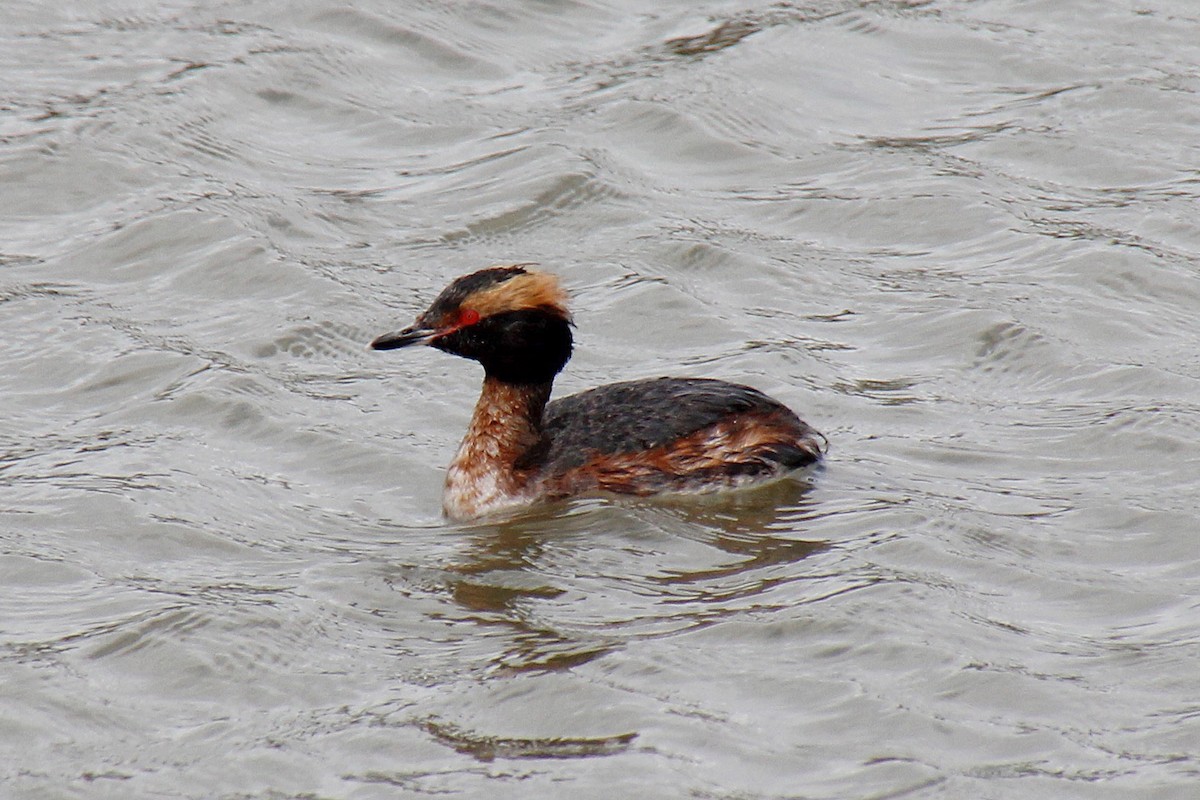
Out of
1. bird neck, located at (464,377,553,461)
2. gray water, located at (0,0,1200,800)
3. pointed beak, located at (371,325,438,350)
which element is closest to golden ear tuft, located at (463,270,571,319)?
pointed beak, located at (371,325,438,350)

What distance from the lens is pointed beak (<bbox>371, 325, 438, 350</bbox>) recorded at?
28.6 feet

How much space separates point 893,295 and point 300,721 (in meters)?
5.03

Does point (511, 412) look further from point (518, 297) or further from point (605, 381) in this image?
point (605, 381)

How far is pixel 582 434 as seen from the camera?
8867 millimetres

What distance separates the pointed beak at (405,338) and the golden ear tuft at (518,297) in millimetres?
208

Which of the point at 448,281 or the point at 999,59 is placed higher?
the point at 999,59

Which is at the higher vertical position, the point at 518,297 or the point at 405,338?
the point at 518,297

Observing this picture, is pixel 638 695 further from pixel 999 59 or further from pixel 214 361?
pixel 999 59

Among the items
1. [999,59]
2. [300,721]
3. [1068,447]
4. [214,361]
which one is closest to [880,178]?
[999,59]

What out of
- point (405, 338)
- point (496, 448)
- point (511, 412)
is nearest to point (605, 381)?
point (511, 412)

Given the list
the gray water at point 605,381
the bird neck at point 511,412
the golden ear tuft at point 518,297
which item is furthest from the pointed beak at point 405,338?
the gray water at point 605,381

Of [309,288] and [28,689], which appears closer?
[28,689]

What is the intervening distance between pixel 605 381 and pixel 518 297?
1330 millimetres

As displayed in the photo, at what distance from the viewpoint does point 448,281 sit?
10953mm
